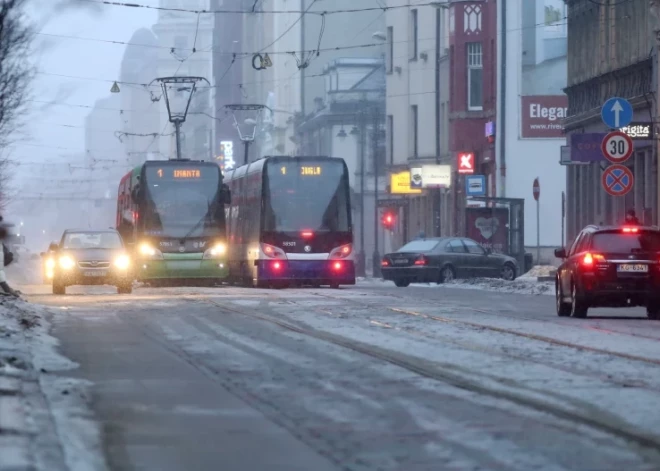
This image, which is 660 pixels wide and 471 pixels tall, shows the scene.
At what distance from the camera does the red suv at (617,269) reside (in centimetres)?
2336

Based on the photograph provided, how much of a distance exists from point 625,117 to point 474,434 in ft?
68.3

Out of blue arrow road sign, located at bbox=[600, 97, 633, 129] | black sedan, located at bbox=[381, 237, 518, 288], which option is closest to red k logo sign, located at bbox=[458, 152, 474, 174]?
black sedan, located at bbox=[381, 237, 518, 288]

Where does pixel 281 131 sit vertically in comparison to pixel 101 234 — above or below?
above

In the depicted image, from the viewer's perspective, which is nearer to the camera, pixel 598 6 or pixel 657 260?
pixel 657 260

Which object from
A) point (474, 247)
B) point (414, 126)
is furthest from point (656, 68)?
point (414, 126)

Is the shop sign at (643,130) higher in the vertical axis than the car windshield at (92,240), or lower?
higher

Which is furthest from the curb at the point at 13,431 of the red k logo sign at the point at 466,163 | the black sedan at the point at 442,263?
the red k logo sign at the point at 466,163

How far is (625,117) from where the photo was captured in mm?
29500

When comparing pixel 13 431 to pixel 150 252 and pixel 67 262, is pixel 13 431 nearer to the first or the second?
pixel 67 262

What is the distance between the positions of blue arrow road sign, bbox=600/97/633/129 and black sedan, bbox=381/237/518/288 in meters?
14.4

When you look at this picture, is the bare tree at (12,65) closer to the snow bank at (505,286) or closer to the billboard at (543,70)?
the snow bank at (505,286)

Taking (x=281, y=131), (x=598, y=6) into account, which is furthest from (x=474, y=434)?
(x=281, y=131)

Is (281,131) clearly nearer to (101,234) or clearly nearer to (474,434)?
(101,234)

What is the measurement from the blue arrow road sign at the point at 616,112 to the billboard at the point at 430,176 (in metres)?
35.8
